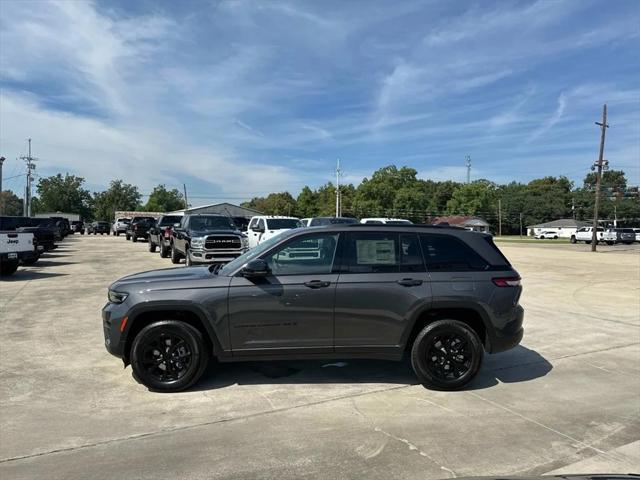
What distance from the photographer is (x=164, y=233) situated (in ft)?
71.6

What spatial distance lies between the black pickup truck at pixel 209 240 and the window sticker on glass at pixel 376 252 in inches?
393

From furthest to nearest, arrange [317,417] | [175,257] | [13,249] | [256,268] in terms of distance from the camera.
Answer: [175,257] < [13,249] < [256,268] < [317,417]

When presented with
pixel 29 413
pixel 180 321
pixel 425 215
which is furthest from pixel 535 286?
pixel 425 215

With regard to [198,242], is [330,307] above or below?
below

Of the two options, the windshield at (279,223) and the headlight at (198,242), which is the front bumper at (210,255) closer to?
the headlight at (198,242)

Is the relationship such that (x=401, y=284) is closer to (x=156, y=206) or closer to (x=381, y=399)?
(x=381, y=399)

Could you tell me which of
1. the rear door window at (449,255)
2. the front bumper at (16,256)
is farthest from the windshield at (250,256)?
the front bumper at (16,256)

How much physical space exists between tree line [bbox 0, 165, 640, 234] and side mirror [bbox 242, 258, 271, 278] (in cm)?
11729

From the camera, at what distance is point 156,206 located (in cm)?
14250

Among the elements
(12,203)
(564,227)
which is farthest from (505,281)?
(12,203)

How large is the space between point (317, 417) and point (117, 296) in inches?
99.0

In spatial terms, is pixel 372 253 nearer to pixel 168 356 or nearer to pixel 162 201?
pixel 168 356

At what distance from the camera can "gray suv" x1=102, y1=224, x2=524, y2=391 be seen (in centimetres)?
536

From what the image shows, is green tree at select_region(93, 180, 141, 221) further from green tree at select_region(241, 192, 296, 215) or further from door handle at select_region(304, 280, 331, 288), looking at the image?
door handle at select_region(304, 280, 331, 288)
